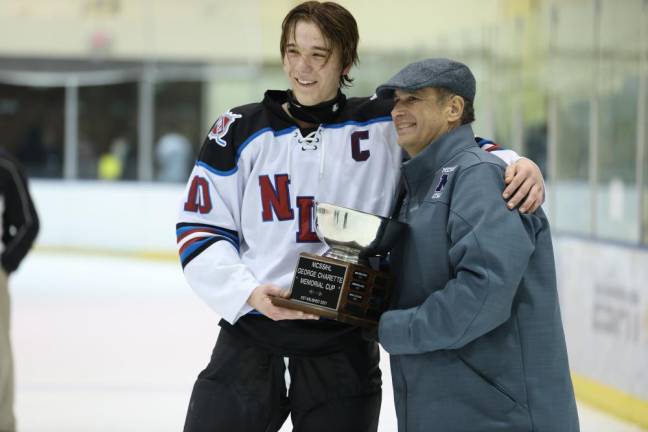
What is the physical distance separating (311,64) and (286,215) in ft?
0.92

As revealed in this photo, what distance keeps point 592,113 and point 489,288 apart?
385 centimetres

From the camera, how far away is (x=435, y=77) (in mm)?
1699

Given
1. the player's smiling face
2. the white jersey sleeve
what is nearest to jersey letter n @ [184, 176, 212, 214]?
the white jersey sleeve

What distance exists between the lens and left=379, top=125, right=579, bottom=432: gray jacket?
1571mm

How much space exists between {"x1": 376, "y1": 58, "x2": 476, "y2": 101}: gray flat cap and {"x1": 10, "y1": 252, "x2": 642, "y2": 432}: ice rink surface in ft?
2.80

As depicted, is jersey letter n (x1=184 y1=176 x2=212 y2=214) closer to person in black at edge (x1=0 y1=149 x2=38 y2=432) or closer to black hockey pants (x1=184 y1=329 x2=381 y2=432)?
black hockey pants (x1=184 y1=329 x2=381 y2=432)

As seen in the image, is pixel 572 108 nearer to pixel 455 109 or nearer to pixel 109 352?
pixel 109 352

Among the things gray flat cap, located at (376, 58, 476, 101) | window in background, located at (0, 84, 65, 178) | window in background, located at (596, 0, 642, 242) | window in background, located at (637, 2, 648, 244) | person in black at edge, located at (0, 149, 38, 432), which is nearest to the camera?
gray flat cap, located at (376, 58, 476, 101)

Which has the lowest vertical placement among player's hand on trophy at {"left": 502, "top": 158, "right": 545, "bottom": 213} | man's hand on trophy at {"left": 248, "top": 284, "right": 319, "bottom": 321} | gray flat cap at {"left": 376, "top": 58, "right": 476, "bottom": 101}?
man's hand on trophy at {"left": 248, "top": 284, "right": 319, "bottom": 321}

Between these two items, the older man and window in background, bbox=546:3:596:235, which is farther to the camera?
window in background, bbox=546:3:596:235

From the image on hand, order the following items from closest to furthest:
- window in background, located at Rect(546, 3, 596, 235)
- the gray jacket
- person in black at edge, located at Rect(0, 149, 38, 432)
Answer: the gray jacket, person in black at edge, located at Rect(0, 149, 38, 432), window in background, located at Rect(546, 3, 596, 235)

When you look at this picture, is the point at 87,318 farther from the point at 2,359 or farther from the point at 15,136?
the point at 15,136

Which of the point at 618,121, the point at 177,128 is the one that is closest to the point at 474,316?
the point at 618,121

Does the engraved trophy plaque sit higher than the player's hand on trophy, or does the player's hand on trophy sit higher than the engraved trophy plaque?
the player's hand on trophy
